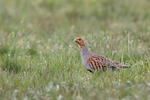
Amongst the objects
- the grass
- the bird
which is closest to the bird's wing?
the bird

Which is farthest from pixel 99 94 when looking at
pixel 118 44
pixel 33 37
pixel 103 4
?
pixel 103 4

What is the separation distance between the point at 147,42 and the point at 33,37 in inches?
98.0

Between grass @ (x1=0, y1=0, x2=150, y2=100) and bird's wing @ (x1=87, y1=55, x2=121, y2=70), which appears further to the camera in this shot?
bird's wing @ (x1=87, y1=55, x2=121, y2=70)

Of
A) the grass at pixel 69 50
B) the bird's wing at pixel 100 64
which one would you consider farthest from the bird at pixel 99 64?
the grass at pixel 69 50

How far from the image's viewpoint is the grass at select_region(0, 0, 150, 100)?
551 cm

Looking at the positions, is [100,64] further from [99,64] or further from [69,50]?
[69,50]

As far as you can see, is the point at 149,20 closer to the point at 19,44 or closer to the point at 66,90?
the point at 19,44

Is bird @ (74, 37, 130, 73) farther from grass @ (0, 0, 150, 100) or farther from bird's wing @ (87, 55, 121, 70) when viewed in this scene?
grass @ (0, 0, 150, 100)

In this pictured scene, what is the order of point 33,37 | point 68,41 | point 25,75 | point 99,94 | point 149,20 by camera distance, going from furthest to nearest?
point 149,20 → point 33,37 → point 68,41 → point 25,75 → point 99,94

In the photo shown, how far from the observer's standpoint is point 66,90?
5461mm

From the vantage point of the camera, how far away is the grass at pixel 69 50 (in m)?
5.51

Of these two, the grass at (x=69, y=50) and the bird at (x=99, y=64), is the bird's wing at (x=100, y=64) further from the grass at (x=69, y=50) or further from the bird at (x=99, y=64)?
the grass at (x=69, y=50)

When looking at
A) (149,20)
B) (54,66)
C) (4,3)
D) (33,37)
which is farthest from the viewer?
(4,3)

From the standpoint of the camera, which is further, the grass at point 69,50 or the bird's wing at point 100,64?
the bird's wing at point 100,64
